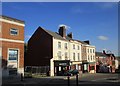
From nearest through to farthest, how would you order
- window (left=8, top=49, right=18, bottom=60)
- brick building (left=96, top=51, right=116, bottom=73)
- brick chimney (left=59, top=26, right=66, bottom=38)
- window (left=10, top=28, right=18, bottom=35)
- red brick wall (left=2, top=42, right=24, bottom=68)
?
red brick wall (left=2, top=42, right=24, bottom=68) → window (left=8, top=49, right=18, bottom=60) → window (left=10, top=28, right=18, bottom=35) → brick chimney (left=59, top=26, right=66, bottom=38) → brick building (left=96, top=51, right=116, bottom=73)

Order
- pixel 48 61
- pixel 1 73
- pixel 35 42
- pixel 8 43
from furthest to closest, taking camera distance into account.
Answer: pixel 35 42
pixel 48 61
pixel 8 43
pixel 1 73

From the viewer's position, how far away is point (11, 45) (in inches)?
1662

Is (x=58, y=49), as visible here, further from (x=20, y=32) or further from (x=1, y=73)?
(x=1, y=73)

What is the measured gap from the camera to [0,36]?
39.8 meters

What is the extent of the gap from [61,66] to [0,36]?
19.9 meters

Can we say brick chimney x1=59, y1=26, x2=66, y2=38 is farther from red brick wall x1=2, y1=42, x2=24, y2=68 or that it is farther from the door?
the door

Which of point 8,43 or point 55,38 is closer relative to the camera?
point 8,43

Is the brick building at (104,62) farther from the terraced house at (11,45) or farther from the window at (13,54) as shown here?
the window at (13,54)

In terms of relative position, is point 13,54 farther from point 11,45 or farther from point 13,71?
point 13,71

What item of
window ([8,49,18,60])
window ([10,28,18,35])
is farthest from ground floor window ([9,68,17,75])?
window ([10,28,18,35])


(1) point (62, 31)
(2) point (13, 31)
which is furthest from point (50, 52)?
(2) point (13, 31)

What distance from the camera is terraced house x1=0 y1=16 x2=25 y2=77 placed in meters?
40.2

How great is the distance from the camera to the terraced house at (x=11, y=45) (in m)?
40.2

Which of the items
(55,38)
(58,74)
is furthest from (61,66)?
(55,38)
